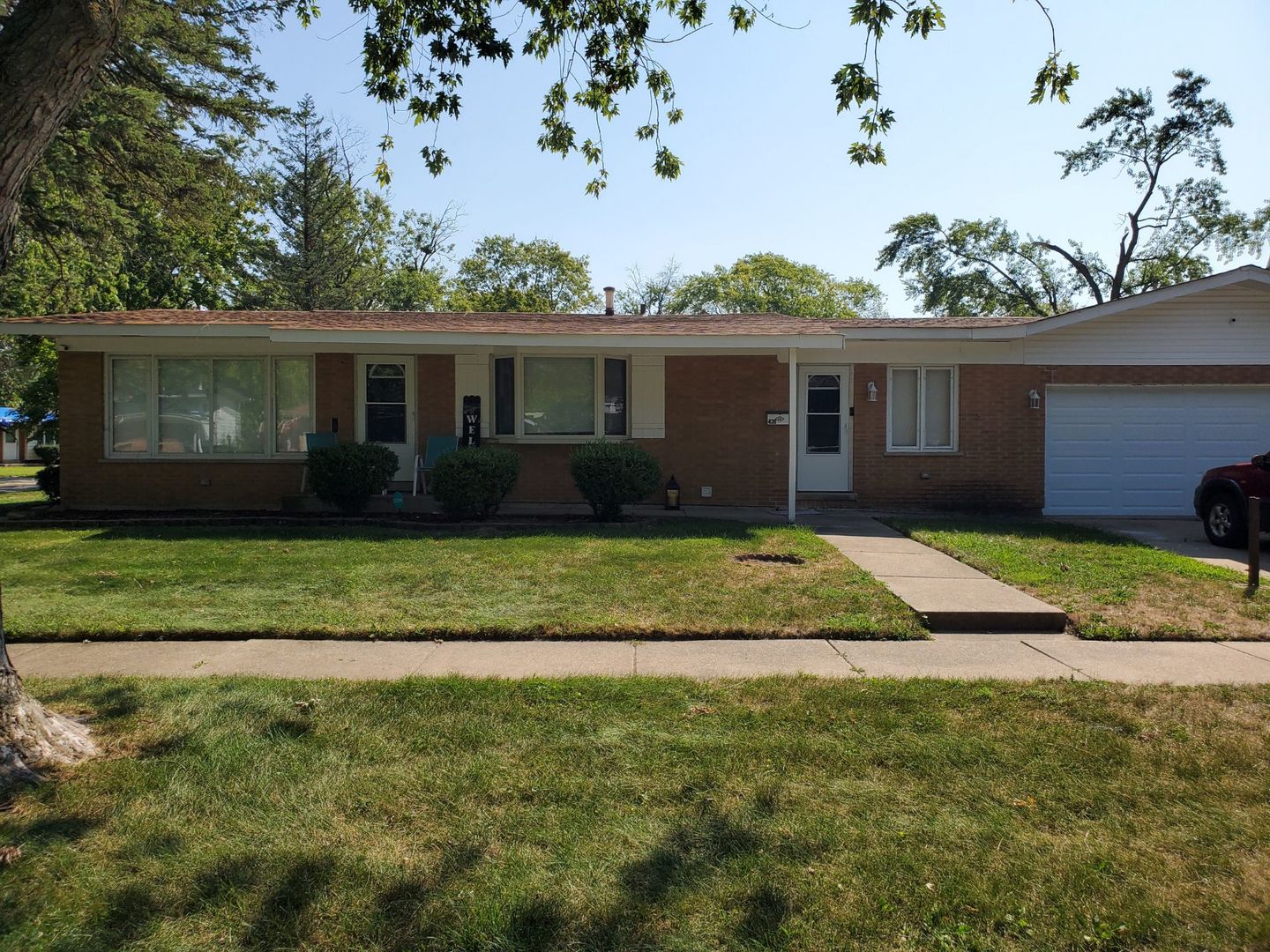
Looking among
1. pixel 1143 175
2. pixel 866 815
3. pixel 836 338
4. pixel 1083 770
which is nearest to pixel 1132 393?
pixel 836 338

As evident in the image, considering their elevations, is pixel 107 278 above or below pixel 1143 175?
below

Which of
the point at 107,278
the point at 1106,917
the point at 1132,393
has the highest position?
the point at 107,278

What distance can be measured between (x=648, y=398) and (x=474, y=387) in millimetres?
2780

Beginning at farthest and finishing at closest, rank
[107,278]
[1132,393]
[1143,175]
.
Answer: [1143,175] → [107,278] → [1132,393]

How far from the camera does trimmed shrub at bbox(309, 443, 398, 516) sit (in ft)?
39.2

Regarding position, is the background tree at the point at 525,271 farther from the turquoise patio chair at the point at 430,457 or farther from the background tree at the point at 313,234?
the turquoise patio chair at the point at 430,457

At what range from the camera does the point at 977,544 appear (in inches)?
401

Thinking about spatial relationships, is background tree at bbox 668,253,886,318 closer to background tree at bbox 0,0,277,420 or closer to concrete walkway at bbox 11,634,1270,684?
background tree at bbox 0,0,277,420

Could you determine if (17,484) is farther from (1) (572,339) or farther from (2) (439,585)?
(2) (439,585)

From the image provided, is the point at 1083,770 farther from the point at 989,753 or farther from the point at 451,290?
the point at 451,290

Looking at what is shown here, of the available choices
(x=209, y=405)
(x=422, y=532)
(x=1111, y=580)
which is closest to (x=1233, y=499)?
(x=1111, y=580)

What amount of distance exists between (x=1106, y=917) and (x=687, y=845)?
4.66 ft

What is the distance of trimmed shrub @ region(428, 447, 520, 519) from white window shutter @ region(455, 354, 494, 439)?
158 centimetres

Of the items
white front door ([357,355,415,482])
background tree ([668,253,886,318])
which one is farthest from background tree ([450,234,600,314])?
white front door ([357,355,415,482])
